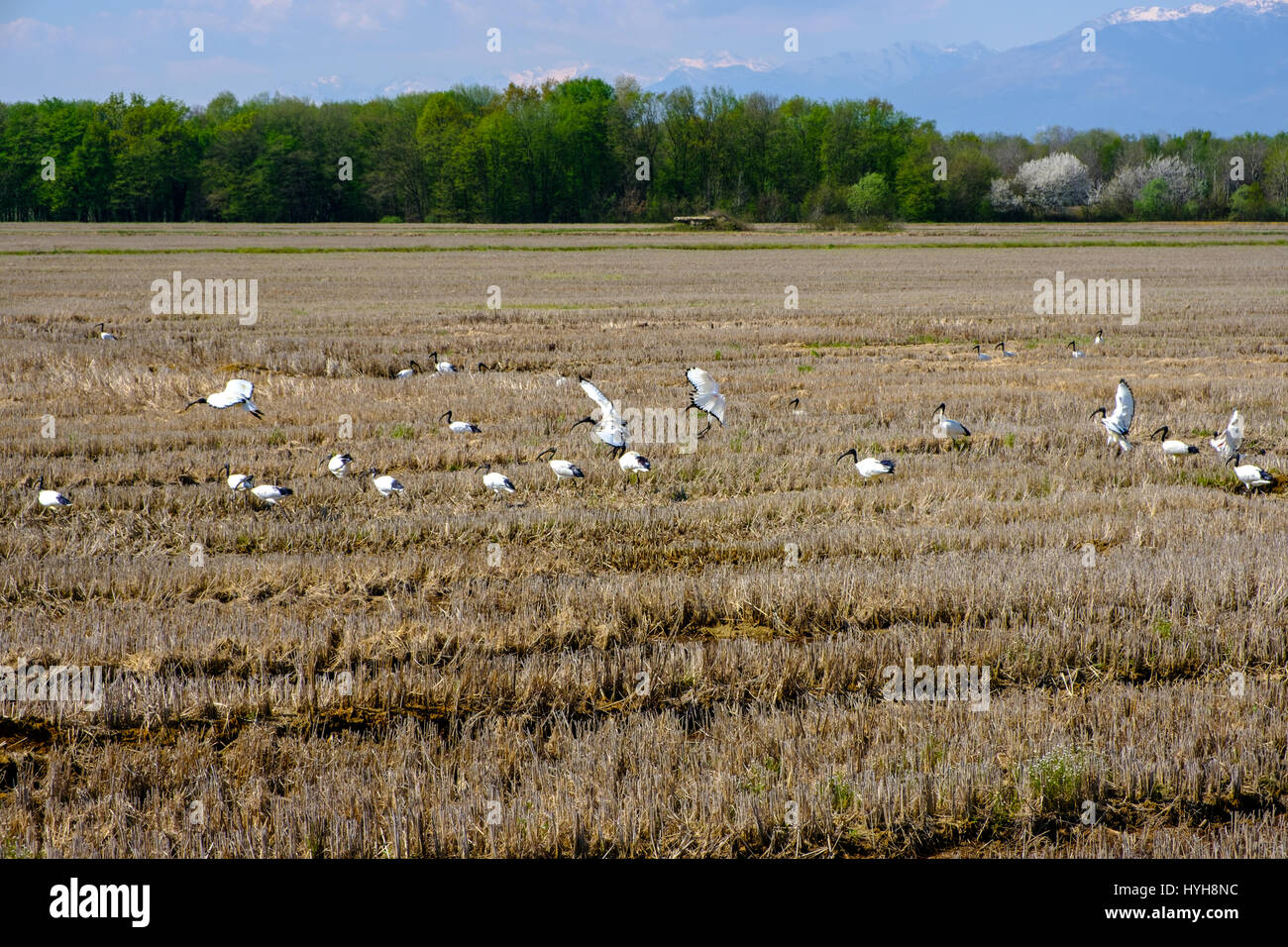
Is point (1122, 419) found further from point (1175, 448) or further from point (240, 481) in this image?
point (240, 481)

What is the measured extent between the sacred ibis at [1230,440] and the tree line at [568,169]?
7771 cm

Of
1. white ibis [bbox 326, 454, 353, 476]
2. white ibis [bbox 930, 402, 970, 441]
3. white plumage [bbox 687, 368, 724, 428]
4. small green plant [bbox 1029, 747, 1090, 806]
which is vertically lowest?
small green plant [bbox 1029, 747, 1090, 806]

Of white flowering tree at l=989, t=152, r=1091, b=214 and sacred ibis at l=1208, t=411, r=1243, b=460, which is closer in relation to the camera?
sacred ibis at l=1208, t=411, r=1243, b=460

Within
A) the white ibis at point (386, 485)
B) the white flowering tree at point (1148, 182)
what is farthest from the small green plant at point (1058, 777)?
the white flowering tree at point (1148, 182)

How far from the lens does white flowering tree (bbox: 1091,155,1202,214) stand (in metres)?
94.6

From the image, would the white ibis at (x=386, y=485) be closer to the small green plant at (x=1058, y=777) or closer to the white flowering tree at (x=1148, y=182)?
the small green plant at (x=1058, y=777)

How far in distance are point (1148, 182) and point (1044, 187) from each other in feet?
36.9

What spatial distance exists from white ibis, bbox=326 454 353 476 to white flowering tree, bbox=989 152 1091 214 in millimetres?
94570

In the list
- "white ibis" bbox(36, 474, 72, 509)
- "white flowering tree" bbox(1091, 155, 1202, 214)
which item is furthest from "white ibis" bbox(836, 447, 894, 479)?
"white flowering tree" bbox(1091, 155, 1202, 214)

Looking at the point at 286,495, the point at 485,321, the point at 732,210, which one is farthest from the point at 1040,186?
the point at 286,495

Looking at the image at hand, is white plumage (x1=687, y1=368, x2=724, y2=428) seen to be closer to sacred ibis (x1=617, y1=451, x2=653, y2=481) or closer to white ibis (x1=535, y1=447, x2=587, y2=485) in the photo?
sacred ibis (x1=617, y1=451, x2=653, y2=481)

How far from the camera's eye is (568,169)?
9519 cm

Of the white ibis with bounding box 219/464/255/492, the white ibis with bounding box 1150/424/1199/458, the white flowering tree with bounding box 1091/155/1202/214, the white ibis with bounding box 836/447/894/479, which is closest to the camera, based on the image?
the white ibis with bounding box 219/464/255/492

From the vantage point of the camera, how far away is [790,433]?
1204 cm
